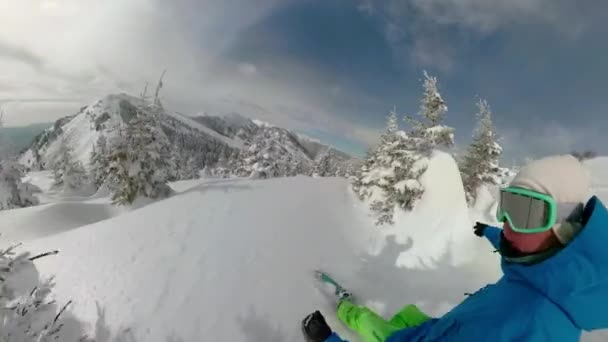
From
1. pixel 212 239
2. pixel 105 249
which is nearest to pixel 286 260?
pixel 212 239

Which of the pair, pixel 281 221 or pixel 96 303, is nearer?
pixel 96 303

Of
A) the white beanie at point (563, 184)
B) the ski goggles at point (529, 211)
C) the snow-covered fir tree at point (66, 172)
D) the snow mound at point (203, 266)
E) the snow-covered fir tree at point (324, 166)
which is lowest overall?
the snow-covered fir tree at point (66, 172)

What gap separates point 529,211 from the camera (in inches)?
90.2

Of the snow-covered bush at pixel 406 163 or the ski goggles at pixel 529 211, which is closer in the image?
the ski goggles at pixel 529 211

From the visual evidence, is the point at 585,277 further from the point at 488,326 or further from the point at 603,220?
the point at 488,326

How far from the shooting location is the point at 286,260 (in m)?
9.74

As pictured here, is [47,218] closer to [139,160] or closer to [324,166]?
[139,160]

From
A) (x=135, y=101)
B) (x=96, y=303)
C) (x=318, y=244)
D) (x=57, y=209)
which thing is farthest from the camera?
(x=135, y=101)

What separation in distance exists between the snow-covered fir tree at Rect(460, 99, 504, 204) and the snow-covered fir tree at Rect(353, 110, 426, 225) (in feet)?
31.1

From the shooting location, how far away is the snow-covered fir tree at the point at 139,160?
25.0 meters

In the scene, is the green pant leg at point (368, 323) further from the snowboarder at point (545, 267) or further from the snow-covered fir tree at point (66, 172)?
the snow-covered fir tree at point (66, 172)

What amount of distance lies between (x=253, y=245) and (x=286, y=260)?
3.92ft

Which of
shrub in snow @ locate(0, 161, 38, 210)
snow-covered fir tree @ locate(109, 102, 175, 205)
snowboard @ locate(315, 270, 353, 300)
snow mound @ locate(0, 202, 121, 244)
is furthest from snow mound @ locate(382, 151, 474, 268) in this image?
shrub in snow @ locate(0, 161, 38, 210)

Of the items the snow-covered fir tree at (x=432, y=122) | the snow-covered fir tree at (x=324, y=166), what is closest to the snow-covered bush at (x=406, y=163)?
the snow-covered fir tree at (x=432, y=122)
